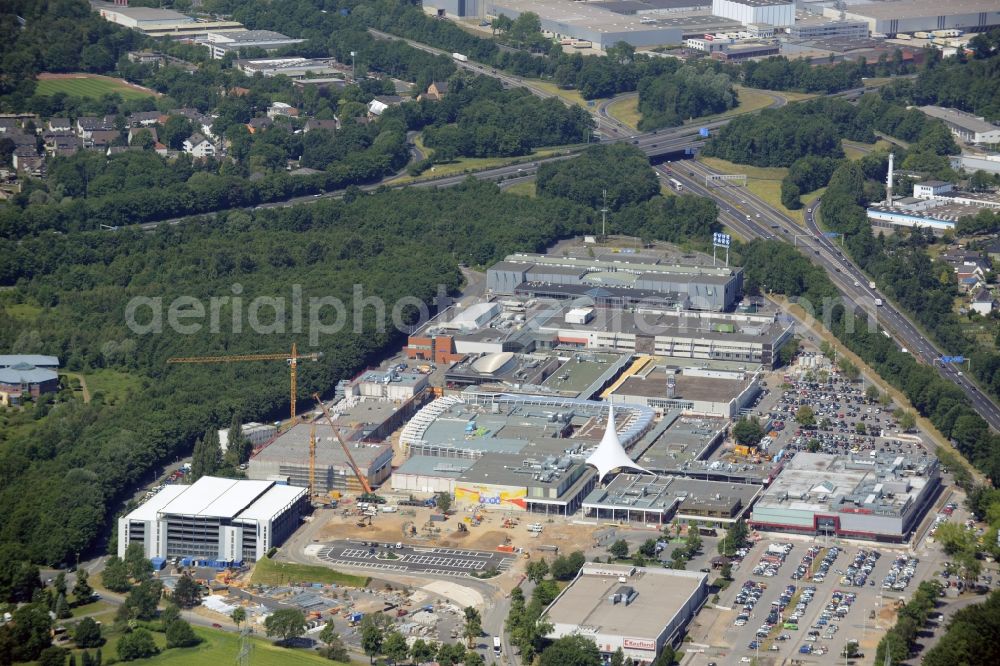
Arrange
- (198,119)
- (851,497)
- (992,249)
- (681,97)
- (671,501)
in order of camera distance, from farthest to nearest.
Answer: (681,97) → (198,119) → (992,249) → (671,501) → (851,497)

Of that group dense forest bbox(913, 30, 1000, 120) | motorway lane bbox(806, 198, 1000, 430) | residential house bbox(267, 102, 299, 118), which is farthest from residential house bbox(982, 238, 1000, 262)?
residential house bbox(267, 102, 299, 118)

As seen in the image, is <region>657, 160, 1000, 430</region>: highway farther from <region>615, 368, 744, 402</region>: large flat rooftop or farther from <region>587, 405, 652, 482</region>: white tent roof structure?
<region>587, 405, 652, 482</region>: white tent roof structure

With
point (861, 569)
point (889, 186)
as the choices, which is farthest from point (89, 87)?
point (861, 569)

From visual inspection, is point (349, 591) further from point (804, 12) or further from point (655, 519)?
point (804, 12)

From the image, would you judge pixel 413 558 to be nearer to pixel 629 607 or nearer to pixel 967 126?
pixel 629 607

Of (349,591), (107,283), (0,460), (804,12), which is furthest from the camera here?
(804,12)

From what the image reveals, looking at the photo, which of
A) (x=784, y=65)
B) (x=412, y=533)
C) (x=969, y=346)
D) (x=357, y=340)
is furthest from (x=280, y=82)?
(x=412, y=533)
